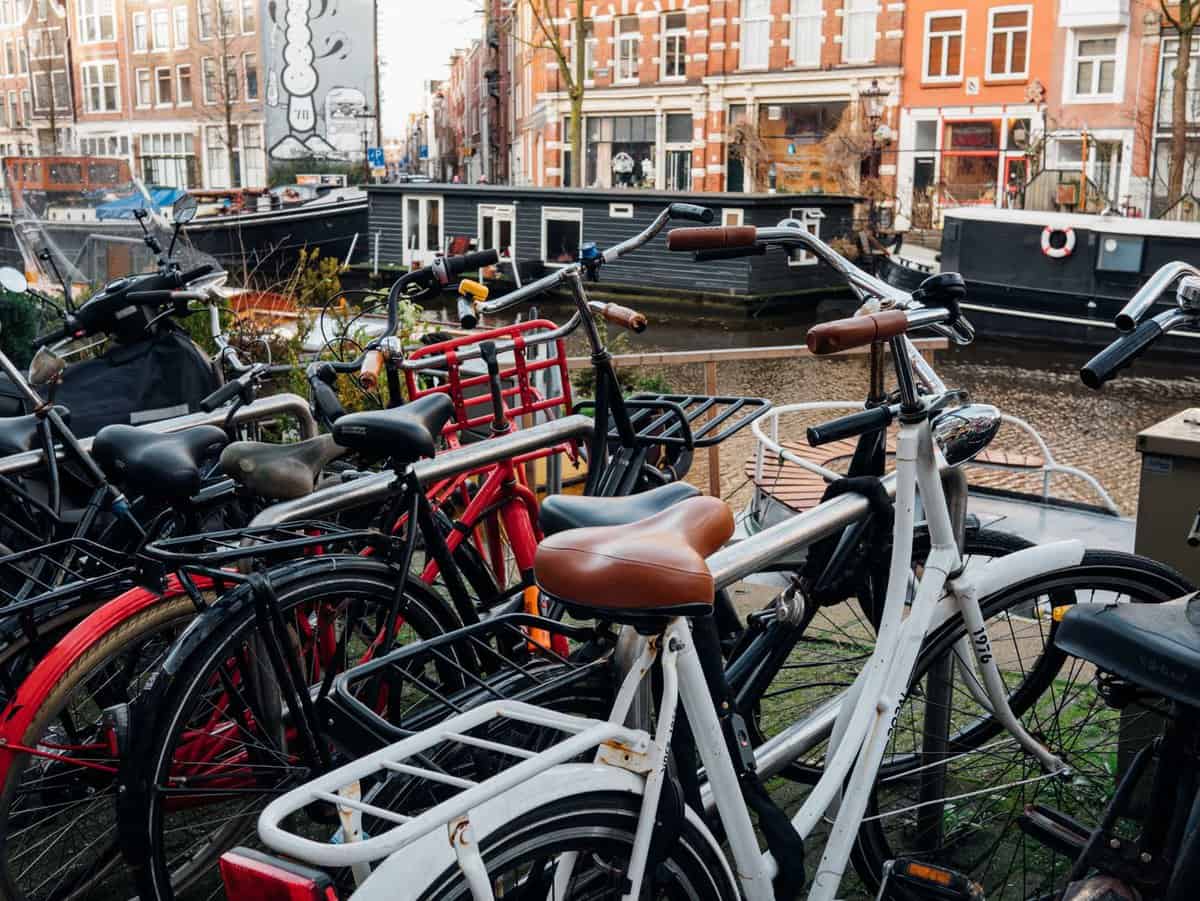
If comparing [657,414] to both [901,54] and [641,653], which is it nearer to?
[641,653]

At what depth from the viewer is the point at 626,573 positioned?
1339mm

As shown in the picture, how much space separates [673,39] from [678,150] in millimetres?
2662

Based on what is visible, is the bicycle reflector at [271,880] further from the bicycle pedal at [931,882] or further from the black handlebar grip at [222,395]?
the black handlebar grip at [222,395]

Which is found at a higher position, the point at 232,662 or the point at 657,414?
the point at 657,414

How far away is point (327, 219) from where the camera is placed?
67.3 feet

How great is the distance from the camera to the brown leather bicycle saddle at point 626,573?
134cm

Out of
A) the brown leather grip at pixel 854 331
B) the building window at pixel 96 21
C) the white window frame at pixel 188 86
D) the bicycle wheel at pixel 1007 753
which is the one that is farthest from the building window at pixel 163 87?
the brown leather grip at pixel 854 331

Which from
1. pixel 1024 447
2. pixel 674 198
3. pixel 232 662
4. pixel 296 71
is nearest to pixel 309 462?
pixel 232 662

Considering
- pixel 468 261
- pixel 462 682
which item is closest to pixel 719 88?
pixel 468 261

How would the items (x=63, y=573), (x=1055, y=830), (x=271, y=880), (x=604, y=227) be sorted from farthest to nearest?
(x=604, y=227) < (x=63, y=573) < (x=1055, y=830) < (x=271, y=880)

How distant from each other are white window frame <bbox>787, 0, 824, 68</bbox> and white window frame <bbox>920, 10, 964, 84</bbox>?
235 centimetres

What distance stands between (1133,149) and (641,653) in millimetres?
25024

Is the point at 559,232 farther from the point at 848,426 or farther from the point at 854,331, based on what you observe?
the point at 854,331

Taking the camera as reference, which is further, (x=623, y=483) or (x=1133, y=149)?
(x=1133, y=149)
